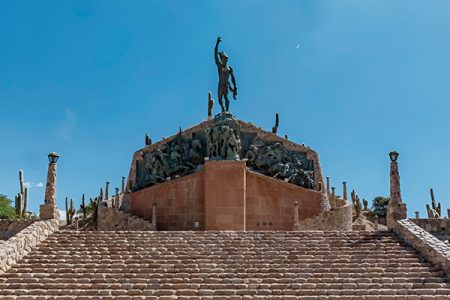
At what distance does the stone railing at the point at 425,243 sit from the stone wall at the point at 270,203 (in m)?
7.95

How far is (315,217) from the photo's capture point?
24.6m

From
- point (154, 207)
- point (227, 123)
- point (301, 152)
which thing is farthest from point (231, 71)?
point (301, 152)

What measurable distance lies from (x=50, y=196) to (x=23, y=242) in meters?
3.05

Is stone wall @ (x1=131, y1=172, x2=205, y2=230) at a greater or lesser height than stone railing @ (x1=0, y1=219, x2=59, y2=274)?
greater

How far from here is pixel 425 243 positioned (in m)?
13.6

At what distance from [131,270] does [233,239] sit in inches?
131

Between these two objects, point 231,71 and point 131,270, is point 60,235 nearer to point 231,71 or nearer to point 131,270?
point 131,270

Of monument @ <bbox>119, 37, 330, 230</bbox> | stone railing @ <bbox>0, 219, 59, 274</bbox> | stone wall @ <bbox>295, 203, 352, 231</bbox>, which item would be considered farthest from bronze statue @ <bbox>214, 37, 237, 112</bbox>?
stone railing @ <bbox>0, 219, 59, 274</bbox>

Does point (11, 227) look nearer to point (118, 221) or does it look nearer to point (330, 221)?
point (118, 221)

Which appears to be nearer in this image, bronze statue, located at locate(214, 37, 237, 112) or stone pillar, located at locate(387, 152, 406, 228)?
stone pillar, located at locate(387, 152, 406, 228)

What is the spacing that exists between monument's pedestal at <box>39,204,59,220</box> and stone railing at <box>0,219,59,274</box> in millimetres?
366

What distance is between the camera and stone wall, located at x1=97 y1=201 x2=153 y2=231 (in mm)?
24881

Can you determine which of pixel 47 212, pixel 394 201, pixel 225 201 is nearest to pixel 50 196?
pixel 47 212

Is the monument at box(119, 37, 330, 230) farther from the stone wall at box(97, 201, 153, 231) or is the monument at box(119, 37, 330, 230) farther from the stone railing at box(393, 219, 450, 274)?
the stone railing at box(393, 219, 450, 274)
